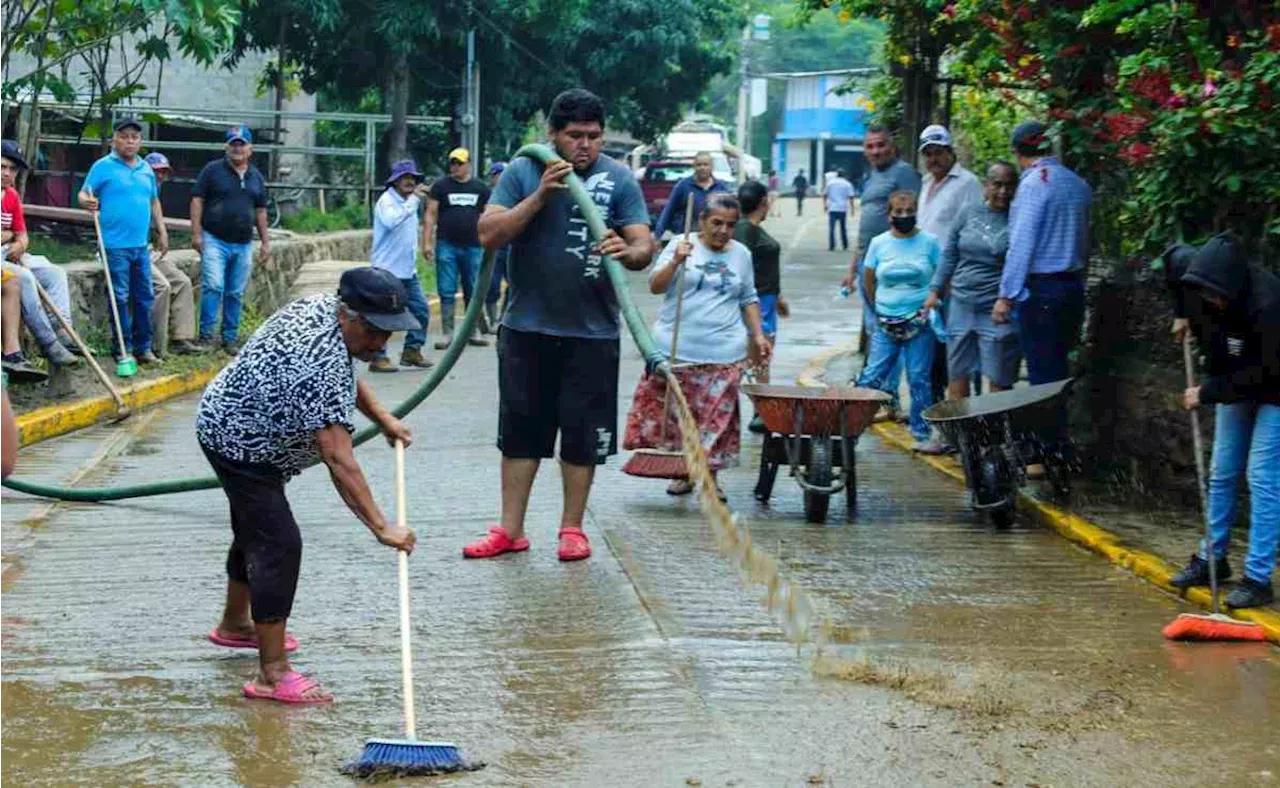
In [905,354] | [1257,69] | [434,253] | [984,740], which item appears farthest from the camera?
[434,253]

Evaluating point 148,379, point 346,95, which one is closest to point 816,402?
point 148,379

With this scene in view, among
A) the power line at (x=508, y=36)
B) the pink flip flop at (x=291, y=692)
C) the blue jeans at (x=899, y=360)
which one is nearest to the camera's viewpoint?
the pink flip flop at (x=291, y=692)

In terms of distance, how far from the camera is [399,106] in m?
29.2

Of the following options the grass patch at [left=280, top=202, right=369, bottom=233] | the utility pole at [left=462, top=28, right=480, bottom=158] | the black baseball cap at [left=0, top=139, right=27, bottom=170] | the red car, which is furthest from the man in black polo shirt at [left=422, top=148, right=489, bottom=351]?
the red car

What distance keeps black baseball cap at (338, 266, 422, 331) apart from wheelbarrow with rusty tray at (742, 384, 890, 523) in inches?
145

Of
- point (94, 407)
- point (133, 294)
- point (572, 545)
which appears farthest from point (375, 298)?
point (133, 294)

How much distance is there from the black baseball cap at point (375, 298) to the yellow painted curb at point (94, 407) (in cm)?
628

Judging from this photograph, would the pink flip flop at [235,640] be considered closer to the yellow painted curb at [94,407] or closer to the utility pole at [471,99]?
the yellow painted curb at [94,407]

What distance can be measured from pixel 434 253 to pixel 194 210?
9.82ft

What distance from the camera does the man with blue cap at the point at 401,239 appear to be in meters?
15.8

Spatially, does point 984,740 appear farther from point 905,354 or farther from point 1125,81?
point 905,354

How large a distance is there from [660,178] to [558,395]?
1266 inches

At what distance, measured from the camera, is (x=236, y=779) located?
547 centimetres

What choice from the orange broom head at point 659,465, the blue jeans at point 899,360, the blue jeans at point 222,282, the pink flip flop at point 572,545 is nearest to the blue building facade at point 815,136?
the blue jeans at point 222,282
